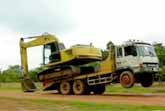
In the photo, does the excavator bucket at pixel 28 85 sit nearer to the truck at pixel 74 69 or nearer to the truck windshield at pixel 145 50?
the truck at pixel 74 69

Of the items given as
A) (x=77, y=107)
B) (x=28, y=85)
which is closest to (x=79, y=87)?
(x=28, y=85)

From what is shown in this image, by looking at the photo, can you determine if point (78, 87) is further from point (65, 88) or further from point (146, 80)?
point (146, 80)

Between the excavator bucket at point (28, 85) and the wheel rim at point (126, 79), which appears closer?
the wheel rim at point (126, 79)

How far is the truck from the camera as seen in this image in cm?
3303

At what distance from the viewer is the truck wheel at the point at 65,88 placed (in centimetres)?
3509

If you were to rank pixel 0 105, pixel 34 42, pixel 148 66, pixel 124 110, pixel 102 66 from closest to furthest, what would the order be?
pixel 124 110
pixel 0 105
pixel 148 66
pixel 102 66
pixel 34 42

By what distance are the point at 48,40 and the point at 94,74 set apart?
527 cm

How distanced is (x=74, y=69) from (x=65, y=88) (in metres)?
1.97

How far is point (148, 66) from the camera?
3078cm

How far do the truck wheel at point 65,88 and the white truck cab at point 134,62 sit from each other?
455cm

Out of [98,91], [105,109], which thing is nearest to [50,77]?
[98,91]

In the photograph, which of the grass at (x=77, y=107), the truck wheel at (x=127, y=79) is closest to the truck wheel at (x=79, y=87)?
the truck wheel at (x=127, y=79)

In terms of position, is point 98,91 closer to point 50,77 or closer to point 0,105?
point 50,77

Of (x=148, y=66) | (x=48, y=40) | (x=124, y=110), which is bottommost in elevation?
(x=124, y=110)
